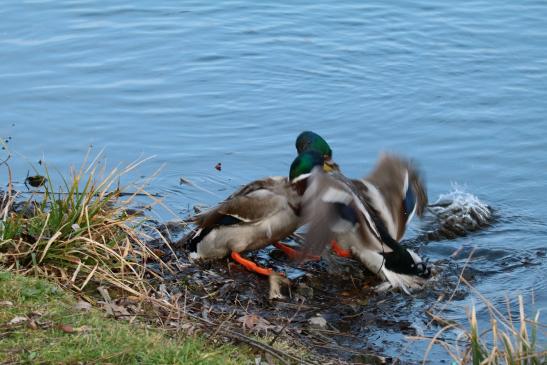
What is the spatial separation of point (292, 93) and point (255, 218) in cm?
397

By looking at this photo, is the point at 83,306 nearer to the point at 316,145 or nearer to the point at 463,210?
the point at 316,145

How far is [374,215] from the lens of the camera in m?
6.59

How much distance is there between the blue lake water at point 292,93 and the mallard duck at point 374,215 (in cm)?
61

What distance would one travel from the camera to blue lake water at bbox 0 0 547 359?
28.5 feet

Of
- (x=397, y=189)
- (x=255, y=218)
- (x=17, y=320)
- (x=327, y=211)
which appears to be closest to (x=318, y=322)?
(x=327, y=211)

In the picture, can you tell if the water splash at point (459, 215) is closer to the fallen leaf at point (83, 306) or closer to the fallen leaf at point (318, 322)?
the fallen leaf at point (318, 322)

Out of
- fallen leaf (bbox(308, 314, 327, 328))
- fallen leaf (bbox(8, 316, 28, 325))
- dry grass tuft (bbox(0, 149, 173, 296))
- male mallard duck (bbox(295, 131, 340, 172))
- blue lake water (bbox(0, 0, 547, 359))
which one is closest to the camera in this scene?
fallen leaf (bbox(8, 316, 28, 325))

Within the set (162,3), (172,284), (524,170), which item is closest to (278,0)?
(162,3)

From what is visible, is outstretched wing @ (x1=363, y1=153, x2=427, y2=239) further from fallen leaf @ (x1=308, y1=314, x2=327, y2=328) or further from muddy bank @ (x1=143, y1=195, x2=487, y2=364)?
fallen leaf @ (x1=308, y1=314, x2=327, y2=328)

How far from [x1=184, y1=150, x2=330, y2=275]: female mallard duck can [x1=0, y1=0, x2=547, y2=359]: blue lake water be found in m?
1.13

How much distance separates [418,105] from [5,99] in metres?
4.23

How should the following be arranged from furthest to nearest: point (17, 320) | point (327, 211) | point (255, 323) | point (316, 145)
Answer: point (316, 145)
point (327, 211)
point (255, 323)
point (17, 320)

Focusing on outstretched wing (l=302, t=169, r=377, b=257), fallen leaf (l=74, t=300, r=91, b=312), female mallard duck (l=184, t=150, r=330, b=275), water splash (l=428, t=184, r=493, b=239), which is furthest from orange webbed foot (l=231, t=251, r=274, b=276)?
fallen leaf (l=74, t=300, r=91, b=312)

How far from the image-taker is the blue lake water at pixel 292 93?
342 inches
